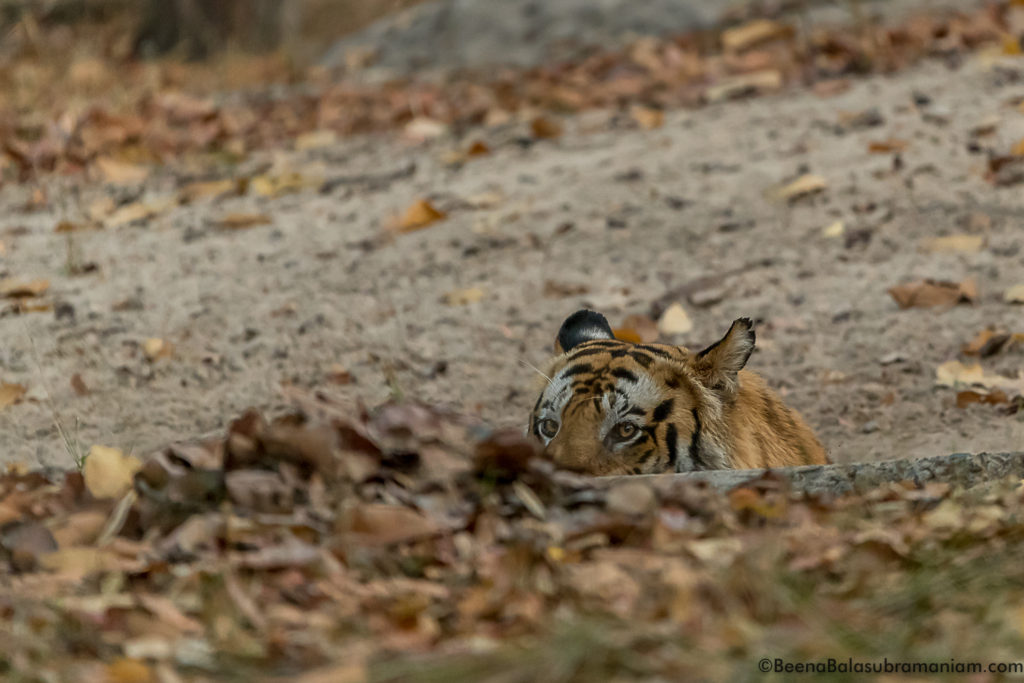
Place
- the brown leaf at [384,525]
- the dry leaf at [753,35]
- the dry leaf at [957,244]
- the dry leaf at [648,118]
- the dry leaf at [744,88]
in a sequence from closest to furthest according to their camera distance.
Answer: the brown leaf at [384,525] < the dry leaf at [957,244] < the dry leaf at [648,118] < the dry leaf at [744,88] < the dry leaf at [753,35]

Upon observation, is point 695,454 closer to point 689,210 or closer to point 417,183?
point 689,210

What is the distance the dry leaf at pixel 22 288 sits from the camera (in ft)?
19.4

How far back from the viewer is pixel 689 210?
6441 mm

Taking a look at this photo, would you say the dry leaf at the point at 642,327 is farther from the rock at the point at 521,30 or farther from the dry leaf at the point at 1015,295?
the rock at the point at 521,30

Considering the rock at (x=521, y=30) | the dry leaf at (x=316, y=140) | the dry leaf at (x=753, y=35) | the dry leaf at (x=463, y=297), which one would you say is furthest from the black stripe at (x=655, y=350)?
the rock at (x=521, y=30)

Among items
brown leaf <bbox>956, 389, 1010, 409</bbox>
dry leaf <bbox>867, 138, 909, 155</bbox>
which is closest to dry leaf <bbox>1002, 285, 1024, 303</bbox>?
brown leaf <bbox>956, 389, 1010, 409</bbox>

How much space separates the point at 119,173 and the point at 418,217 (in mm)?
2318

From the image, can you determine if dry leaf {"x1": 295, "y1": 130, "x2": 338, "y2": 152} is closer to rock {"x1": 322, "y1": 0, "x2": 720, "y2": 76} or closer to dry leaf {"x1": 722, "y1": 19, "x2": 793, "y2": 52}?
rock {"x1": 322, "y1": 0, "x2": 720, "y2": 76}

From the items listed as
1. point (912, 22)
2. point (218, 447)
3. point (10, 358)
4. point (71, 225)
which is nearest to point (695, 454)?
point (218, 447)

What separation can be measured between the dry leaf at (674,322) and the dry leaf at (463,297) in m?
0.91

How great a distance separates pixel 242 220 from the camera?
6.74 meters

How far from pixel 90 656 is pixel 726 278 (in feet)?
13.7

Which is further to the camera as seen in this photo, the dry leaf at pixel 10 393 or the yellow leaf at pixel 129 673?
the dry leaf at pixel 10 393

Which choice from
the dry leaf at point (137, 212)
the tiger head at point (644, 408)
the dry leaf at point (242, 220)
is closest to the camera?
the tiger head at point (644, 408)
